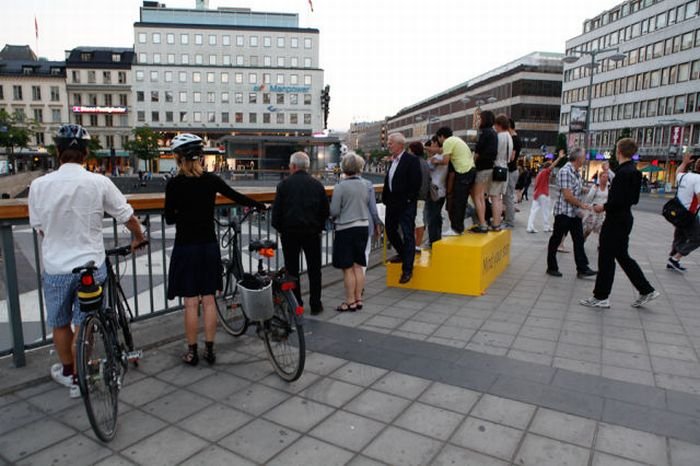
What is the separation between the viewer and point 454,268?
6.55 metres

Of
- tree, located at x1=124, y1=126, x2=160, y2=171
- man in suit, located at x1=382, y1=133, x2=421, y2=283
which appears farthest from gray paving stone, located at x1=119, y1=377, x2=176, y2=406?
tree, located at x1=124, y1=126, x2=160, y2=171

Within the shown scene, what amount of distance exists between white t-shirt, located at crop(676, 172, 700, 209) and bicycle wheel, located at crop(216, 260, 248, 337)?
24.3 ft

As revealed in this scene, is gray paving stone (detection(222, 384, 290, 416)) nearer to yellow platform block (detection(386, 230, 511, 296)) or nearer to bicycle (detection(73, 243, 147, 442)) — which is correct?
bicycle (detection(73, 243, 147, 442))

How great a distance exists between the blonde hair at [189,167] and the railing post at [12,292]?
1276mm

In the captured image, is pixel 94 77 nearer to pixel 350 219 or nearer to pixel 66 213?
pixel 350 219

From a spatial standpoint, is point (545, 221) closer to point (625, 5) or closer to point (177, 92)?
point (625, 5)

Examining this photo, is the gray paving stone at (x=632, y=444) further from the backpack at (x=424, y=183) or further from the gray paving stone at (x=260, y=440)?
the backpack at (x=424, y=183)

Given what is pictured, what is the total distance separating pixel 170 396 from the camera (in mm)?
3605

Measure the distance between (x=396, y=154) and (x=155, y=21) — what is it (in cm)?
8400

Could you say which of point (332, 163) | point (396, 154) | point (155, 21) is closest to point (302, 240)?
point (396, 154)

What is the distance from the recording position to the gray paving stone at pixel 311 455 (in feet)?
9.24

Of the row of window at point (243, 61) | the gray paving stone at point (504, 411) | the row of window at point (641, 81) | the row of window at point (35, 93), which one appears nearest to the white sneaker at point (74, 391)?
the gray paving stone at point (504, 411)

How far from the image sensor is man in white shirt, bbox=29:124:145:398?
3.19 metres

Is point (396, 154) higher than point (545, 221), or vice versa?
point (396, 154)
